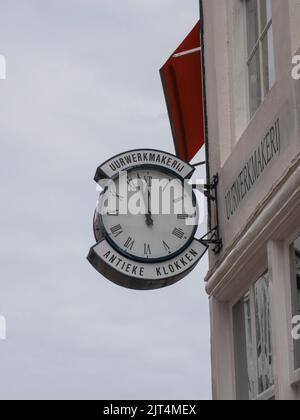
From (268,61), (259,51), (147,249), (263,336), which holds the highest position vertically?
(259,51)

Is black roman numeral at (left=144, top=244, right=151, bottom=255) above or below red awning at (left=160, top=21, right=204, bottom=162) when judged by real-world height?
below

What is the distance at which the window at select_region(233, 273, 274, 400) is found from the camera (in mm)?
8914

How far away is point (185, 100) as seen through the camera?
11.7 meters

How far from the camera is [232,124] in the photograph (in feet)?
33.6

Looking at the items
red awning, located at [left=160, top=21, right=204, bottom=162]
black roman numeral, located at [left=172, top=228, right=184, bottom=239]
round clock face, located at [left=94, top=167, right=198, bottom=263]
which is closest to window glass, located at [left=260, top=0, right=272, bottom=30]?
round clock face, located at [left=94, top=167, right=198, bottom=263]

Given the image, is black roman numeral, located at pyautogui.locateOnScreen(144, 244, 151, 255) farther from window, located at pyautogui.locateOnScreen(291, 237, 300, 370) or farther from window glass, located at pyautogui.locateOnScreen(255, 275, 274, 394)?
window, located at pyautogui.locateOnScreen(291, 237, 300, 370)

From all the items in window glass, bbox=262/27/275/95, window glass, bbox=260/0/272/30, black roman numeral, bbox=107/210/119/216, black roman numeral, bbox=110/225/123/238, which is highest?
window glass, bbox=260/0/272/30

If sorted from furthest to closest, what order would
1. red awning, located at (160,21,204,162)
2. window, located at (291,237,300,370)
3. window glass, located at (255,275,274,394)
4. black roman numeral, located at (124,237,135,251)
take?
red awning, located at (160,21,204,162)
black roman numeral, located at (124,237,135,251)
window glass, located at (255,275,274,394)
window, located at (291,237,300,370)

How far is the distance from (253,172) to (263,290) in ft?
3.18

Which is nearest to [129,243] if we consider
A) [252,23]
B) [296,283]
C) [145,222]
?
[145,222]

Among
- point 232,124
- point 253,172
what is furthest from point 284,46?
point 232,124

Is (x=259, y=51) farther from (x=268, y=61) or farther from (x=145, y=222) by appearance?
(x=145, y=222)

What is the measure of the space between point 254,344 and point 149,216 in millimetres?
1452
